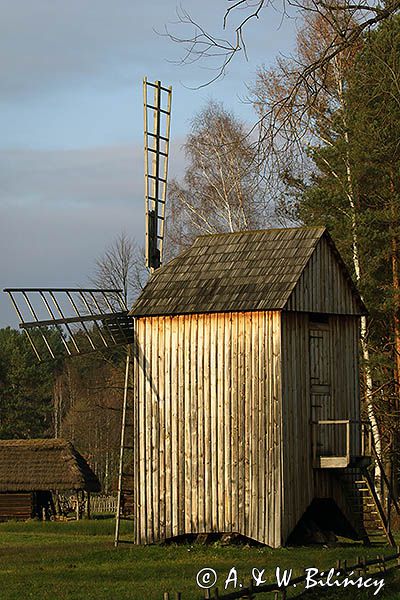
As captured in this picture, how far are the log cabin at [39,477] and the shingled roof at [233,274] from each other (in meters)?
18.0

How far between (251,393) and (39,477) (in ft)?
67.8

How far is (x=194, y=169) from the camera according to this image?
4025 cm

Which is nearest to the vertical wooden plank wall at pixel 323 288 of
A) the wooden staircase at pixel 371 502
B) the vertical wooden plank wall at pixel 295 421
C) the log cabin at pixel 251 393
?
the log cabin at pixel 251 393

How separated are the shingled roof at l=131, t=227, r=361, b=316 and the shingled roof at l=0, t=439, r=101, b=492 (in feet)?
58.8

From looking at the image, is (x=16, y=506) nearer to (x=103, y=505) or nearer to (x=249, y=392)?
(x=103, y=505)

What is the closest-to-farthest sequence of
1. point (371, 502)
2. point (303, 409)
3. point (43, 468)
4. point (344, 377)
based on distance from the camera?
point (303, 409) < point (344, 377) < point (371, 502) < point (43, 468)

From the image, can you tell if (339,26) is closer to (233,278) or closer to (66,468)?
(233,278)

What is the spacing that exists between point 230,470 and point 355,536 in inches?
136

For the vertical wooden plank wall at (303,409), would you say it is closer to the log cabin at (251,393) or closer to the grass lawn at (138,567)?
the log cabin at (251,393)

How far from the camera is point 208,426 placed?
75.6ft

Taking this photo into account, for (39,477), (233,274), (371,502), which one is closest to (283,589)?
(233,274)

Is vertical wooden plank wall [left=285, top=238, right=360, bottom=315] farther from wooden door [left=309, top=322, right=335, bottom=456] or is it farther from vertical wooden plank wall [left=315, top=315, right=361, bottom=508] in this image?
wooden door [left=309, top=322, right=335, bottom=456]

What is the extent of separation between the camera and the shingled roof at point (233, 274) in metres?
22.9

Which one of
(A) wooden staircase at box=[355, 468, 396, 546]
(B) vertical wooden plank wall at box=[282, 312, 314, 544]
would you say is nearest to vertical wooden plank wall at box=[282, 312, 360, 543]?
(B) vertical wooden plank wall at box=[282, 312, 314, 544]
